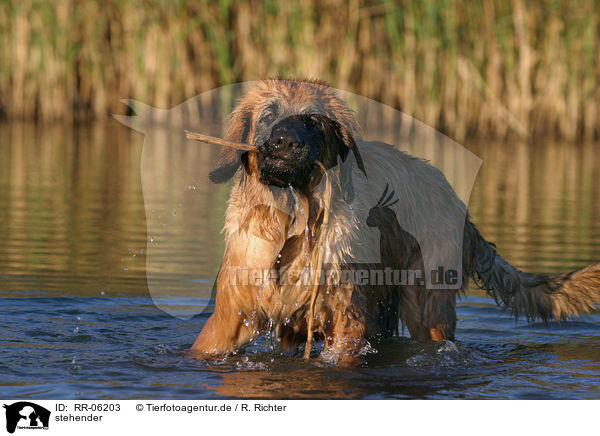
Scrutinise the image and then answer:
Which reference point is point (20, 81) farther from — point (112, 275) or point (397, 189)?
point (397, 189)

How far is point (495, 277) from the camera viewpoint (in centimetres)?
703

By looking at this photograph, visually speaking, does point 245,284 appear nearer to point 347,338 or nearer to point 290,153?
point 347,338

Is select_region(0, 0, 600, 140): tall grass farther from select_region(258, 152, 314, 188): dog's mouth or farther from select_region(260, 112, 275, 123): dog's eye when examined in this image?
select_region(258, 152, 314, 188): dog's mouth

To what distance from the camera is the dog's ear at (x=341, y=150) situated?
6051mm

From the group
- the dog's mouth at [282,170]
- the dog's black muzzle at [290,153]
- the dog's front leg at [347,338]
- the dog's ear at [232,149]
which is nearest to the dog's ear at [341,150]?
the dog's black muzzle at [290,153]

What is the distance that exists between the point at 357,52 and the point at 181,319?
14133mm

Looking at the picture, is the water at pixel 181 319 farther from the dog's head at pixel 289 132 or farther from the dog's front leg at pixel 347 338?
the dog's head at pixel 289 132

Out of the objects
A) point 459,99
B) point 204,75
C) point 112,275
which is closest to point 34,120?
point 204,75

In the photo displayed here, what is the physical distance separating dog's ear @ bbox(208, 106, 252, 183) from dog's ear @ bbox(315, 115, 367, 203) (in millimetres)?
506

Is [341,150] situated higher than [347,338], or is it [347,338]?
[341,150]

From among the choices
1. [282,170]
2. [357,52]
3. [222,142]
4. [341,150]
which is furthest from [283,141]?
[357,52]

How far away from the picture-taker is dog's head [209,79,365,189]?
5715mm

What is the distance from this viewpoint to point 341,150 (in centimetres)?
623

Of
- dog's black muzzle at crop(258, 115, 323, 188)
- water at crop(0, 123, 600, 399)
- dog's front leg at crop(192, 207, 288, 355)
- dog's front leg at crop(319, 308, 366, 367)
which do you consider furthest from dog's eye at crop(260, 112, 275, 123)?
water at crop(0, 123, 600, 399)
